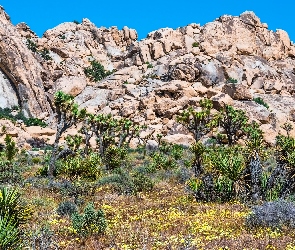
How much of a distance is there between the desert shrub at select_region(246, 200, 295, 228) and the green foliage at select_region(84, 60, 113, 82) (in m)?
76.7

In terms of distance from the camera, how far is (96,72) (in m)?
87.8

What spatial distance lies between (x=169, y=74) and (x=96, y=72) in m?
23.4

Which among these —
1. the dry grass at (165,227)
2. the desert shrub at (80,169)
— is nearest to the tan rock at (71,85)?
the desert shrub at (80,169)

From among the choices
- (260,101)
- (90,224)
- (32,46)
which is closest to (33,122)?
(32,46)

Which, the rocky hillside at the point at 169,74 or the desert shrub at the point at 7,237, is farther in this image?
the rocky hillside at the point at 169,74

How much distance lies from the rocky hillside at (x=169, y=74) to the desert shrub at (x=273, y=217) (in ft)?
147

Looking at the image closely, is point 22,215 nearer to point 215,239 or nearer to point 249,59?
point 215,239

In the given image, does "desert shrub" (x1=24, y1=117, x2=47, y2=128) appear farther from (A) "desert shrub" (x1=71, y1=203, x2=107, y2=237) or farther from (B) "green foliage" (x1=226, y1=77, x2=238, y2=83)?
(A) "desert shrub" (x1=71, y1=203, x2=107, y2=237)

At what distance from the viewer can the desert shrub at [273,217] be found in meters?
11.8

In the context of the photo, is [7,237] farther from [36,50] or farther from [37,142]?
[36,50]

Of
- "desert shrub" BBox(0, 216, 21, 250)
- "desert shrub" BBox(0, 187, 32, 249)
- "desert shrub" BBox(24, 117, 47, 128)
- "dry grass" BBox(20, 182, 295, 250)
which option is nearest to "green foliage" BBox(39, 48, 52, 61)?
"desert shrub" BBox(24, 117, 47, 128)

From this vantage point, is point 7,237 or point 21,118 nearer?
point 7,237

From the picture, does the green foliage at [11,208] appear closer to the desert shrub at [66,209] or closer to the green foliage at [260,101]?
the desert shrub at [66,209]

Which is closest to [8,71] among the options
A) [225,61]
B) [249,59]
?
[225,61]
